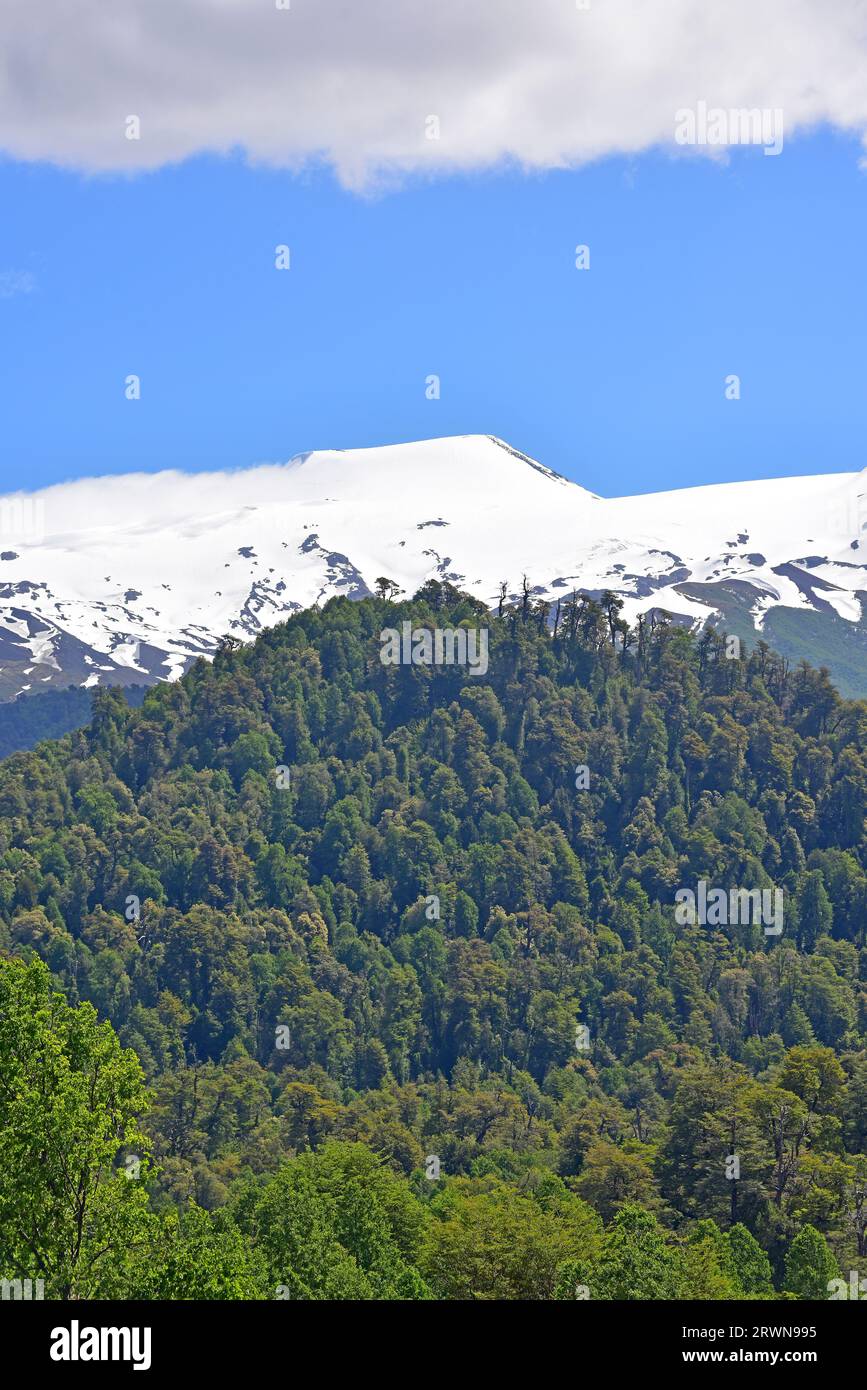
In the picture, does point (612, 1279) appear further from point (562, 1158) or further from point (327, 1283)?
point (562, 1158)

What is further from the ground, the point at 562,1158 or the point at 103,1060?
the point at 103,1060

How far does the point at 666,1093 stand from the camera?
180 metres

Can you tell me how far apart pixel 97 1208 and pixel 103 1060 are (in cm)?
373

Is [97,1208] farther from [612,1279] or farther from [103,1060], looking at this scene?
[612,1279]

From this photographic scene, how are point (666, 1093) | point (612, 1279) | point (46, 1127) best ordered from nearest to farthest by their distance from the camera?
point (46, 1127), point (612, 1279), point (666, 1093)

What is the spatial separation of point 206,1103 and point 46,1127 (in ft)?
413

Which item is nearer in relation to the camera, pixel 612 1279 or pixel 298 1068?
pixel 612 1279

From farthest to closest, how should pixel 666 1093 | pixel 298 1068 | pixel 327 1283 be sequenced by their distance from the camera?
pixel 298 1068, pixel 666 1093, pixel 327 1283

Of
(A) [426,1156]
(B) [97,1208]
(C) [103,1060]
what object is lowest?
(A) [426,1156]
